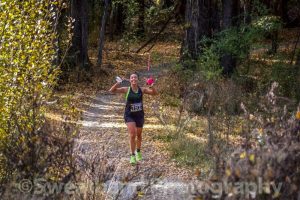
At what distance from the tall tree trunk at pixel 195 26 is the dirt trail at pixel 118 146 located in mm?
2805

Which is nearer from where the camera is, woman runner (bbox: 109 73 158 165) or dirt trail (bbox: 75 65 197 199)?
dirt trail (bbox: 75 65 197 199)

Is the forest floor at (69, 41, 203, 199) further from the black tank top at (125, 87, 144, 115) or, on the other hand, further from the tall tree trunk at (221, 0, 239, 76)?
the tall tree trunk at (221, 0, 239, 76)

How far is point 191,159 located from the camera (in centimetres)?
905

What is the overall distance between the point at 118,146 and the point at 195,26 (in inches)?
283

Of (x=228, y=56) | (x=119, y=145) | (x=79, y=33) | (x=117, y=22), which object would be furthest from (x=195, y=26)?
(x=117, y=22)

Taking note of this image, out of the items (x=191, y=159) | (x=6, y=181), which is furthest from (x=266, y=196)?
(x=191, y=159)

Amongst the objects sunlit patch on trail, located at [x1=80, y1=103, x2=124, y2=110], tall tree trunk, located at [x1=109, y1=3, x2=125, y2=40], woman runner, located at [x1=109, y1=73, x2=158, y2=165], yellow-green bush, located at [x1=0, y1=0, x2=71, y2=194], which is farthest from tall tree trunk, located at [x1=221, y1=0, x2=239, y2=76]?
tall tree trunk, located at [x1=109, y1=3, x2=125, y2=40]

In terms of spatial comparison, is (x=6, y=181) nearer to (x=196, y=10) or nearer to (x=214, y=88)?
(x=214, y=88)

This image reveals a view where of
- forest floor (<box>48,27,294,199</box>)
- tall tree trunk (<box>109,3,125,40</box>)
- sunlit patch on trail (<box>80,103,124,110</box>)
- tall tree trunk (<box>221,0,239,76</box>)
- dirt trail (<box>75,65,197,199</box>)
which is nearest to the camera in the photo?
forest floor (<box>48,27,294,199</box>)

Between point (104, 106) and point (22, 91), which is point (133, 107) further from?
point (104, 106)

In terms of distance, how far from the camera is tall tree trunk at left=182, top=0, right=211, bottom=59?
635 inches

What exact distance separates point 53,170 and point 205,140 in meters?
5.84

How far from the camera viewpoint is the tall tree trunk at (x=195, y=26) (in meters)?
16.1

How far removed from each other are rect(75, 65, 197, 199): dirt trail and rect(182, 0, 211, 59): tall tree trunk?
110 inches
